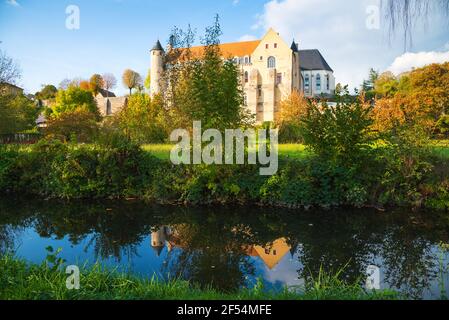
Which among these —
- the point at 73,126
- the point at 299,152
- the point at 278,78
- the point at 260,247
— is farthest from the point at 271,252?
the point at 278,78

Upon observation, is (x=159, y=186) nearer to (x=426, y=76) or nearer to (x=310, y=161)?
(x=310, y=161)

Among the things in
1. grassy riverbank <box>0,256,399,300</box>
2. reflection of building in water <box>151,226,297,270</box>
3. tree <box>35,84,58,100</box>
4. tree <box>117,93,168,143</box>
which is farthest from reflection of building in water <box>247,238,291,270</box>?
tree <box>35,84,58,100</box>

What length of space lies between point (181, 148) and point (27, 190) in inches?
235

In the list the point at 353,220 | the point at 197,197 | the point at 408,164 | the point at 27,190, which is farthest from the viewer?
the point at 27,190

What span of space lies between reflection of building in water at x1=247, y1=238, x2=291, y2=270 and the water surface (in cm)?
2

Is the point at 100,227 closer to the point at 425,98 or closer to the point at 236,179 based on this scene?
the point at 236,179

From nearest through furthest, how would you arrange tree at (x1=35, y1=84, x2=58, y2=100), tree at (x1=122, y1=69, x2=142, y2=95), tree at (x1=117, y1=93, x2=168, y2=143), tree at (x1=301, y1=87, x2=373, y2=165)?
tree at (x1=301, y1=87, x2=373, y2=165) → tree at (x1=117, y1=93, x2=168, y2=143) → tree at (x1=122, y1=69, x2=142, y2=95) → tree at (x1=35, y1=84, x2=58, y2=100)

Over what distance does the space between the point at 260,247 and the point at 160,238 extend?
2250mm

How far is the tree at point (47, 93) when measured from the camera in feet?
228

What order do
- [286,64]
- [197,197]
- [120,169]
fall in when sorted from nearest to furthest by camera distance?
[197,197]
[120,169]
[286,64]

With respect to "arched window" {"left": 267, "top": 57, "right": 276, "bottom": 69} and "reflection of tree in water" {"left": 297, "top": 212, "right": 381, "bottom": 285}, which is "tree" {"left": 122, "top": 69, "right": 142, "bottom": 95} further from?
"reflection of tree in water" {"left": 297, "top": 212, "right": 381, "bottom": 285}

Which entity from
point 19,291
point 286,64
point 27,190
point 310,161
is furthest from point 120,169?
point 286,64

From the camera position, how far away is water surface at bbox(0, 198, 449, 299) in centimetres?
587
